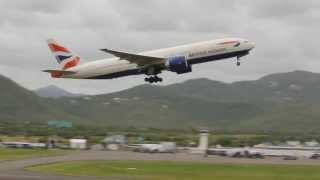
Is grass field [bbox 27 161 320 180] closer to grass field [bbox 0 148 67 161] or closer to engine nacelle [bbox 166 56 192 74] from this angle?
engine nacelle [bbox 166 56 192 74]

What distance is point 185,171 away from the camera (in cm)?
7850

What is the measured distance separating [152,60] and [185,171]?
60.7 ft

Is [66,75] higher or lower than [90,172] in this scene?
higher

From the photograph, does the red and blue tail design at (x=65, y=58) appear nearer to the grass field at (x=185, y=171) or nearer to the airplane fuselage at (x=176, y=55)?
the airplane fuselage at (x=176, y=55)

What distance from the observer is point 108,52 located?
297 ft

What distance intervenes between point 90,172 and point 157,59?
22.4m

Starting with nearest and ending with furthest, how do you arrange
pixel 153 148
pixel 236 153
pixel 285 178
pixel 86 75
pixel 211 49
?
1. pixel 285 178
2. pixel 211 49
3. pixel 86 75
4. pixel 236 153
5. pixel 153 148

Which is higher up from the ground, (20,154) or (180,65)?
(180,65)

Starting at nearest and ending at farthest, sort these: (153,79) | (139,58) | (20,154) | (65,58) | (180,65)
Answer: (180,65), (139,58), (153,79), (65,58), (20,154)

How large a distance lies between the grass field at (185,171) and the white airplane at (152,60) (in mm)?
12100

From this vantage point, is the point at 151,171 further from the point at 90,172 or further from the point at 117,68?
the point at 117,68

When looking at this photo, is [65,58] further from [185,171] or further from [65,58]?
[185,171]

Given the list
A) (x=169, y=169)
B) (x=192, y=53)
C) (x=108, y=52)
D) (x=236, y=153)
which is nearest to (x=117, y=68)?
(x=108, y=52)

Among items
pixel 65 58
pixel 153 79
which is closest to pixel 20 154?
pixel 65 58
